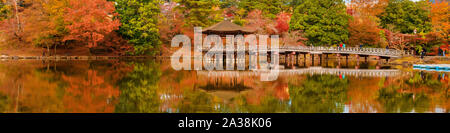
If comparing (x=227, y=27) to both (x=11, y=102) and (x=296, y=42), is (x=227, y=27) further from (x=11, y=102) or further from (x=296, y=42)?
(x=11, y=102)

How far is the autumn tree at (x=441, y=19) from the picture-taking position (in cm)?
3406

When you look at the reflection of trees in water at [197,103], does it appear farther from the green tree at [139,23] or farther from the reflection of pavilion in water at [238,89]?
the green tree at [139,23]

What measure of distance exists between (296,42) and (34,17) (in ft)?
87.5

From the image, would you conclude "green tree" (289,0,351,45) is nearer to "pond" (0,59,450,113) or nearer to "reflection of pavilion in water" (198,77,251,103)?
"pond" (0,59,450,113)

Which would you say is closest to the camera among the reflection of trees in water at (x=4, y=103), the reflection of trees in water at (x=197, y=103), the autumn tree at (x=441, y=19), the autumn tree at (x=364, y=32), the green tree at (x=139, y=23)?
the reflection of trees in water at (x=4, y=103)

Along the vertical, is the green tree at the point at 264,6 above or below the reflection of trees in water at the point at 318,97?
above

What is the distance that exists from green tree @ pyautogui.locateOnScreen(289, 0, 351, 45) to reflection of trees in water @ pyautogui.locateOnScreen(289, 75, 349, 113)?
24855 mm

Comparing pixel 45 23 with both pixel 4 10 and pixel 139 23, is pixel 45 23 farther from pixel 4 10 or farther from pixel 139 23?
pixel 139 23

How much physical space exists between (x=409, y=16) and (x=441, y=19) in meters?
4.69

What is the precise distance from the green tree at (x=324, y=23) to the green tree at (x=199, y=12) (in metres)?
9.58

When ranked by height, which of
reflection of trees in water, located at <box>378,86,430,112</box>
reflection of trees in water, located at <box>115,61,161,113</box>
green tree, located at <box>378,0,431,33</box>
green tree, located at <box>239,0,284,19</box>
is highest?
green tree, located at <box>239,0,284,19</box>

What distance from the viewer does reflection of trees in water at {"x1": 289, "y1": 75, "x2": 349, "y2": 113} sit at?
34.2 feet

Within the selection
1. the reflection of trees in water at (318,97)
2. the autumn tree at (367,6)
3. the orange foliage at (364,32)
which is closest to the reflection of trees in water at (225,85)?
the reflection of trees in water at (318,97)

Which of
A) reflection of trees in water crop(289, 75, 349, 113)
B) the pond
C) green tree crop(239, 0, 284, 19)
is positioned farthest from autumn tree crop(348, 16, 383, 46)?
reflection of trees in water crop(289, 75, 349, 113)
